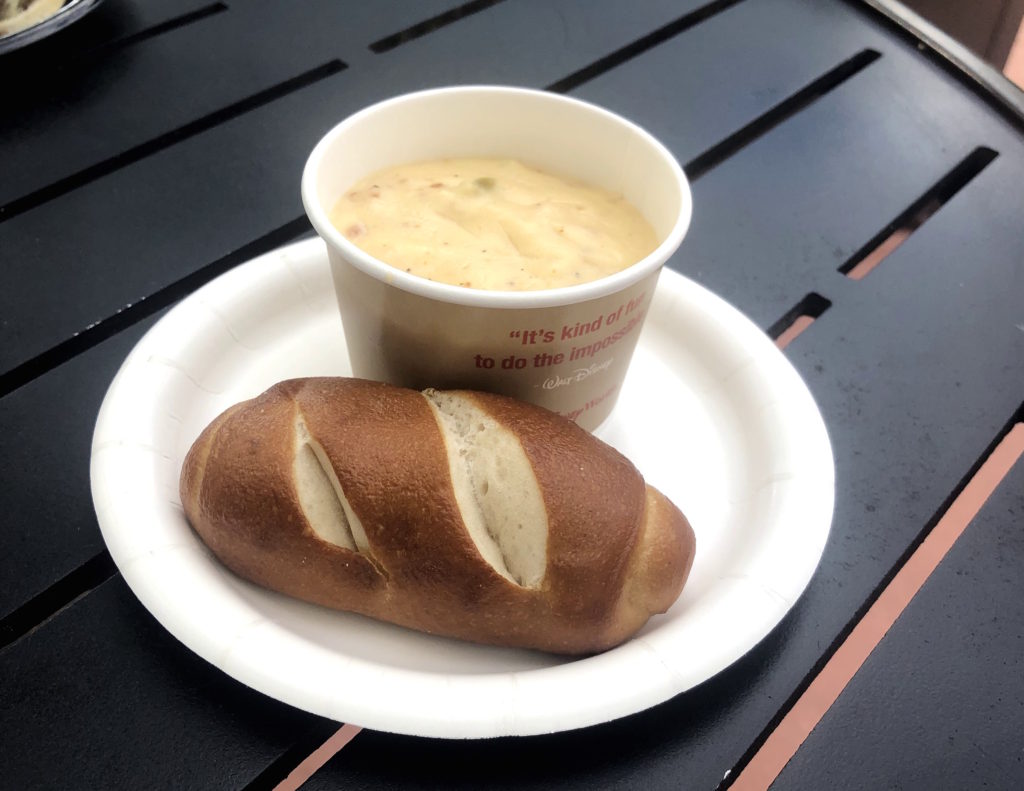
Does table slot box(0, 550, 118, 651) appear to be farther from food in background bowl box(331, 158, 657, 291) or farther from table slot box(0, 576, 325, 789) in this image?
food in background bowl box(331, 158, 657, 291)

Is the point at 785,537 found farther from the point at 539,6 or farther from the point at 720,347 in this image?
the point at 539,6

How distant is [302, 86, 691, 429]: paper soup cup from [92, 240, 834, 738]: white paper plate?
0.45 ft

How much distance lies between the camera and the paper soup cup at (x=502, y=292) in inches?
27.8

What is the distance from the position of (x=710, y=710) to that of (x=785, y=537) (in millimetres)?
176

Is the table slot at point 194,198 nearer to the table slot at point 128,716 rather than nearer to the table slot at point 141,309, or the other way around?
the table slot at point 141,309

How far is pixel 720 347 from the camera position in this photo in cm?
98

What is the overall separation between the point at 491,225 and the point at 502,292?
15 cm

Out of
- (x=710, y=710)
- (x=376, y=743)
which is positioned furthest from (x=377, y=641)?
(x=710, y=710)

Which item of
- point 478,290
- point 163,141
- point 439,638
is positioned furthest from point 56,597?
point 163,141

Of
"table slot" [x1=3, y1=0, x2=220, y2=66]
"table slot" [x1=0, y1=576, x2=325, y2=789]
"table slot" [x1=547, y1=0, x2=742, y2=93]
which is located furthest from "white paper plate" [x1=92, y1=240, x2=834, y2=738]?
"table slot" [x1=3, y1=0, x2=220, y2=66]

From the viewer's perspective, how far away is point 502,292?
0.68 metres

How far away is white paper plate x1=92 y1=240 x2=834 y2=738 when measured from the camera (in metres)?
0.63

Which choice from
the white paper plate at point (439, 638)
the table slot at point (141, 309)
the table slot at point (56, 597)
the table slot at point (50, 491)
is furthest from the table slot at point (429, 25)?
the table slot at point (56, 597)

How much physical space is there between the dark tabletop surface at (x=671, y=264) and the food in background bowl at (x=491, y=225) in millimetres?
330
